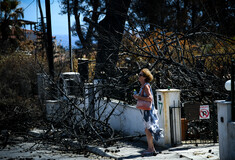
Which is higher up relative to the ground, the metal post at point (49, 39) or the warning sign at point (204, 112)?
the metal post at point (49, 39)

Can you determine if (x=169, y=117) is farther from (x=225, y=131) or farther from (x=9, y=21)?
(x=9, y=21)

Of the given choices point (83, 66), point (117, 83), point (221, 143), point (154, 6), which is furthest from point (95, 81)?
point (154, 6)

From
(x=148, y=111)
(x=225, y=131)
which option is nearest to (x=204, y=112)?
(x=148, y=111)

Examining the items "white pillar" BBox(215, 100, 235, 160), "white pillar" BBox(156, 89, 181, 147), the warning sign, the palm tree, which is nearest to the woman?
"white pillar" BBox(156, 89, 181, 147)

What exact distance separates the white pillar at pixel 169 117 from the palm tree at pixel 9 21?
1080 inches

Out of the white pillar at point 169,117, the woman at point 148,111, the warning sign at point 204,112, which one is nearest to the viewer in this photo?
the woman at point 148,111

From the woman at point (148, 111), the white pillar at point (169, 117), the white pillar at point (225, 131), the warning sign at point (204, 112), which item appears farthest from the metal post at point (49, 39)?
the white pillar at point (225, 131)

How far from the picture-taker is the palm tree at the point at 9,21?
3394 centimetres

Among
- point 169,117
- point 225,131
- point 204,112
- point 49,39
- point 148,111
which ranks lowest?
point 225,131

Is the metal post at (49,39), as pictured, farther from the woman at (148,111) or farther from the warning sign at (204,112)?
the woman at (148,111)

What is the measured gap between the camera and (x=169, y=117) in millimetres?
8898

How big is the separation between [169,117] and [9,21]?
28739 mm

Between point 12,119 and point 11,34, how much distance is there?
889 inches

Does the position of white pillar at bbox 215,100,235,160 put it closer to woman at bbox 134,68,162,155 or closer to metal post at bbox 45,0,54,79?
woman at bbox 134,68,162,155
